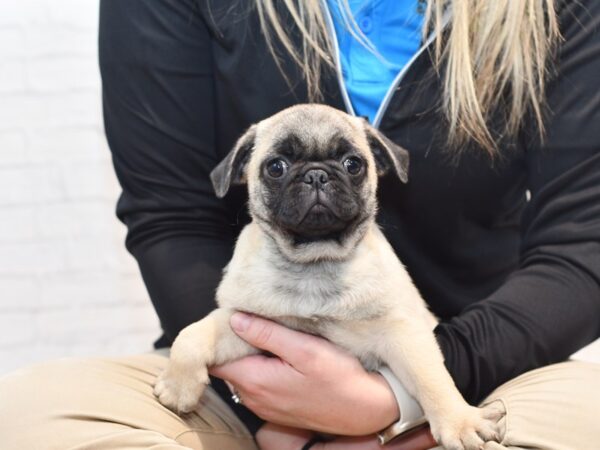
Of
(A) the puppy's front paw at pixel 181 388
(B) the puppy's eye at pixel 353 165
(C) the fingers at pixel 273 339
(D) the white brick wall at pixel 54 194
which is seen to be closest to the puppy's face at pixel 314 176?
(B) the puppy's eye at pixel 353 165

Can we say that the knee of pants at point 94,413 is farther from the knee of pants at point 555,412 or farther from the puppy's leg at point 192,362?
the knee of pants at point 555,412

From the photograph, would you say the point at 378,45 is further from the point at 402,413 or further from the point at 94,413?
the point at 94,413

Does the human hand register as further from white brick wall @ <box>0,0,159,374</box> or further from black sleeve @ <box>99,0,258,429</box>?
white brick wall @ <box>0,0,159,374</box>

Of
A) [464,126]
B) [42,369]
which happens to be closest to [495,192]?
[464,126]

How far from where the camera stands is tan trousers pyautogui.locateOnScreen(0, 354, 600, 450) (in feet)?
3.56

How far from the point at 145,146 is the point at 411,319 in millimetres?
540

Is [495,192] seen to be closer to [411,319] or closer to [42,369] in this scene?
[411,319]

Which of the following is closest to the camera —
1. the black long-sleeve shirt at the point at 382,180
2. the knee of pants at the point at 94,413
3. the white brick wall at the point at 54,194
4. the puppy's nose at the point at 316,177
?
the knee of pants at the point at 94,413

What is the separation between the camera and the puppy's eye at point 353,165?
1281 millimetres

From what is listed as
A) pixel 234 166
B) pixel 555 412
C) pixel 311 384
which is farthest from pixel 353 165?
pixel 555 412

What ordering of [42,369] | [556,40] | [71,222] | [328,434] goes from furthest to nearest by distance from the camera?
1. [71,222]
2. [556,40]
3. [328,434]
4. [42,369]

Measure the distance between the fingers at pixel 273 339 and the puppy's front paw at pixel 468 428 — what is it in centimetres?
20

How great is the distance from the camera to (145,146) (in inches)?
58.8

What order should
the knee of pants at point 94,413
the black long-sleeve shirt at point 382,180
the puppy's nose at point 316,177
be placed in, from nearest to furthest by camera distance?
the knee of pants at point 94,413
the puppy's nose at point 316,177
the black long-sleeve shirt at point 382,180
